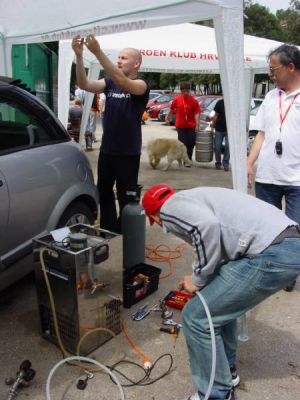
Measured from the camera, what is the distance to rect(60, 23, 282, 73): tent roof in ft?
25.0

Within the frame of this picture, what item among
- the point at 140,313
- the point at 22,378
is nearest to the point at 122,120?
the point at 140,313

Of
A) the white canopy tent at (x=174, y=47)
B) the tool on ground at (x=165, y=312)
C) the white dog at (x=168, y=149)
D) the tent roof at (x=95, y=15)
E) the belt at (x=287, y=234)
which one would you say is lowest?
the tool on ground at (x=165, y=312)

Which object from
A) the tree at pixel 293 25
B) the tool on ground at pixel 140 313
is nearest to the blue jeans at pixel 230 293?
the tool on ground at pixel 140 313

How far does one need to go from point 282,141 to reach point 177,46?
5.51 meters

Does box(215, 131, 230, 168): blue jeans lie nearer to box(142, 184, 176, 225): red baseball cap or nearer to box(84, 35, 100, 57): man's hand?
box(84, 35, 100, 57): man's hand

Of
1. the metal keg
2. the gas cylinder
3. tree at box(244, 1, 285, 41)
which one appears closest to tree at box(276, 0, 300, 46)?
tree at box(244, 1, 285, 41)

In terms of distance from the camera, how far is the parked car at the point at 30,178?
2791mm

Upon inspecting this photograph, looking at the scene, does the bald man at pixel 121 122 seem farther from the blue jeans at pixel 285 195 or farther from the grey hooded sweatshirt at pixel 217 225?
the grey hooded sweatshirt at pixel 217 225

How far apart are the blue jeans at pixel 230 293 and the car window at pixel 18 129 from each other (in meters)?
1.81

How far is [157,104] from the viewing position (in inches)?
922

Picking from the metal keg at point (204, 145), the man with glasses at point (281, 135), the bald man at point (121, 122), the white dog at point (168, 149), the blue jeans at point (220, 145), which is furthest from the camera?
the metal keg at point (204, 145)

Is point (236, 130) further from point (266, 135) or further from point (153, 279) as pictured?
point (153, 279)

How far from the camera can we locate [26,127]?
127 inches

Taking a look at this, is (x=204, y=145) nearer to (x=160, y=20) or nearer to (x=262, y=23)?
(x=160, y=20)
